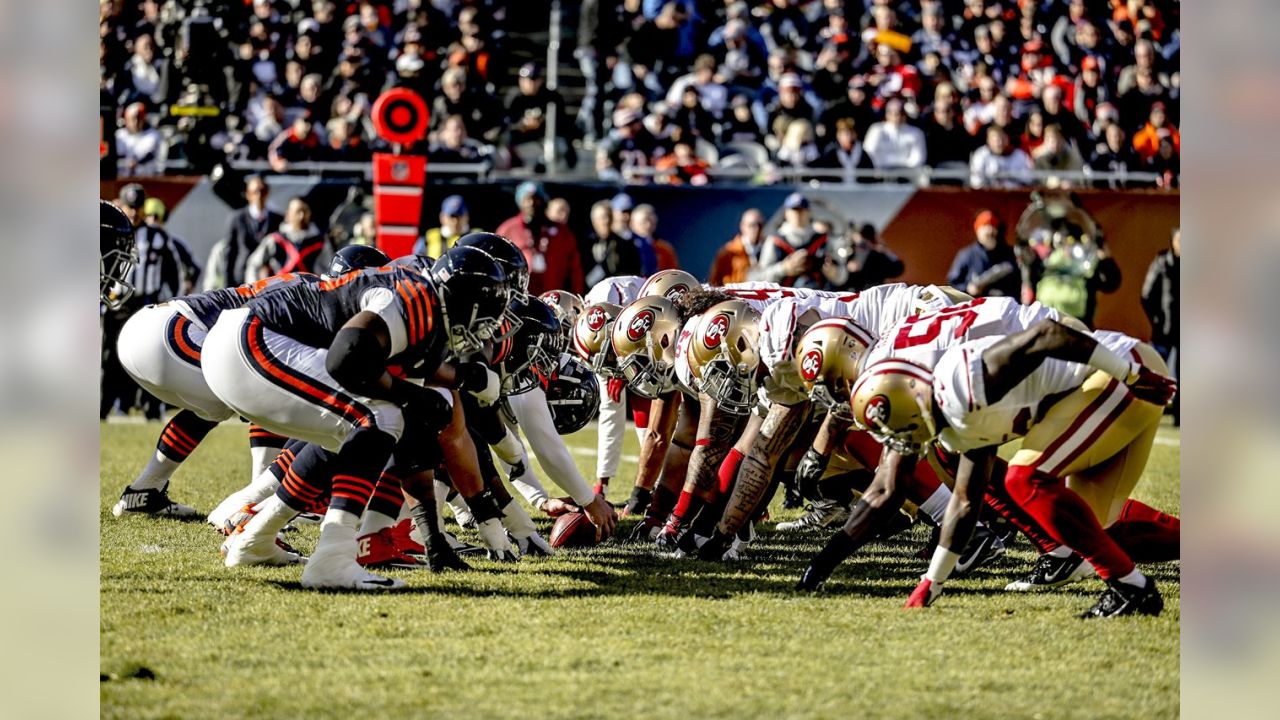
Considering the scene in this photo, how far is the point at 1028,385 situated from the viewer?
Result: 6.09 m

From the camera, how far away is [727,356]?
24.3 ft

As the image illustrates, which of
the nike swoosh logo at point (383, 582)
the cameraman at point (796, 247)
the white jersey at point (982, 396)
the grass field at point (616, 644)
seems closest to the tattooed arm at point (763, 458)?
the grass field at point (616, 644)

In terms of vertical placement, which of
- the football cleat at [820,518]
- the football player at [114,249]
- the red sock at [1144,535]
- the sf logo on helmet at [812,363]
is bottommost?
the football cleat at [820,518]

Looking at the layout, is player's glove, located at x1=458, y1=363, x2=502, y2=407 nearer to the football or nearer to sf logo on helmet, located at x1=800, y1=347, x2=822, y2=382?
the football

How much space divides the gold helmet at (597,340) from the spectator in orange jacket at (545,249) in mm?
5430

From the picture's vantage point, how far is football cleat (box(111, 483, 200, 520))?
8.70 metres

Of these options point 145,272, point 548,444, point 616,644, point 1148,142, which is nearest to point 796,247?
point 1148,142

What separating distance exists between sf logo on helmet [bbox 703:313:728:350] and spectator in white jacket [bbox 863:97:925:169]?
8634 millimetres

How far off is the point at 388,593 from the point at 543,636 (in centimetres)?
108

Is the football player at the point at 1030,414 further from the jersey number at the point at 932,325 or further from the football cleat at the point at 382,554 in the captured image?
the football cleat at the point at 382,554

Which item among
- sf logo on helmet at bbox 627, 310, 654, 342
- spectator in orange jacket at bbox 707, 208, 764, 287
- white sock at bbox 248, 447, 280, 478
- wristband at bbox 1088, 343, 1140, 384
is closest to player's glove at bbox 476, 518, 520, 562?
sf logo on helmet at bbox 627, 310, 654, 342

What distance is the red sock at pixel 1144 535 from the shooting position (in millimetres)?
7094
